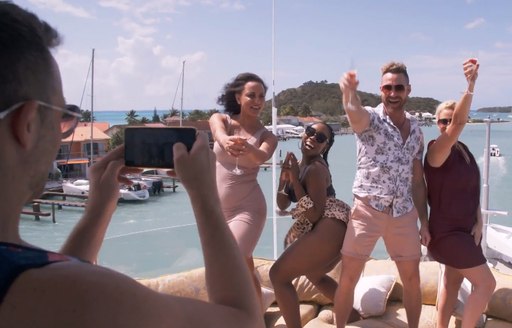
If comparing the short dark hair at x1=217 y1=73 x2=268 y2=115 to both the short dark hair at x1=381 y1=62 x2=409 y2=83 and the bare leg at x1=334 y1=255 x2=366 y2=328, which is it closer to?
the short dark hair at x1=381 y1=62 x2=409 y2=83

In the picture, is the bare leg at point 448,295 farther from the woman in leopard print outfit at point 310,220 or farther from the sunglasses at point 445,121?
the sunglasses at point 445,121

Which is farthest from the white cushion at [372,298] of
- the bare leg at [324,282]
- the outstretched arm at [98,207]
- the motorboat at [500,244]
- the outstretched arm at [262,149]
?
the motorboat at [500,244]

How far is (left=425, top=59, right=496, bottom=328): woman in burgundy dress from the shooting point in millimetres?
3143

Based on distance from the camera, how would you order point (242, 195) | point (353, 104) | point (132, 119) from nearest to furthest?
point (353, 104) < point (242, 195) < point (132, 119)

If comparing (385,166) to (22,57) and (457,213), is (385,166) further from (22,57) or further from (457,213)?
(22,57)

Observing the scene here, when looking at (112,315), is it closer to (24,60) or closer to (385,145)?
(24,60)

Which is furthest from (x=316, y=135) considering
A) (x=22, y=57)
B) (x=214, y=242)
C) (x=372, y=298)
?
(x=22, y=57)

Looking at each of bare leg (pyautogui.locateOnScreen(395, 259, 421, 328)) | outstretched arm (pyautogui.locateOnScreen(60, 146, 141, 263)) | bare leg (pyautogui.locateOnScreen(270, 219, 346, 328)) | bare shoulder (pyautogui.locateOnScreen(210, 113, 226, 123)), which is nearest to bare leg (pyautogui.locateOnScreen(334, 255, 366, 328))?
bare leg (pyautogui.locateOnScreen(270, 219, 346, 328))

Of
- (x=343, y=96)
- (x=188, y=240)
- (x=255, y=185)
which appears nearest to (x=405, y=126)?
(x=343, y=96)

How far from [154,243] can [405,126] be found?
4.07 m

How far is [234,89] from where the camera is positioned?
331 centimetres

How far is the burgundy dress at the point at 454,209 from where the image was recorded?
10.4 feet

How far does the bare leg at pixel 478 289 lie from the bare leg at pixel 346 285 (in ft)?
2.07

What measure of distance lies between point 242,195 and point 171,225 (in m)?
25.1
